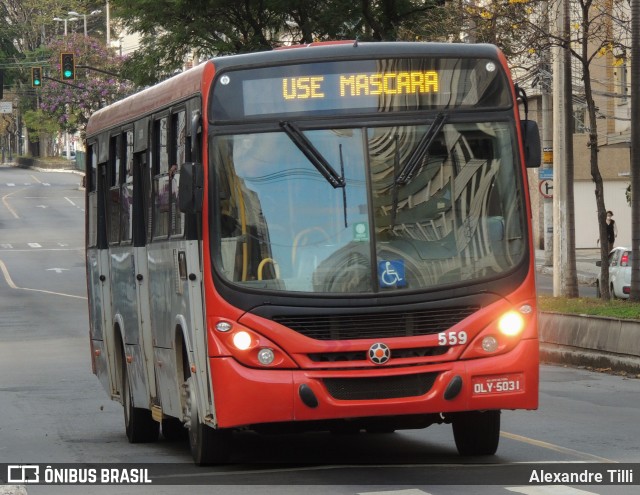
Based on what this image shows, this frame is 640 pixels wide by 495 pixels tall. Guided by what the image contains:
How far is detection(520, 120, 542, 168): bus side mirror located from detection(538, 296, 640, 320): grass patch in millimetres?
9373

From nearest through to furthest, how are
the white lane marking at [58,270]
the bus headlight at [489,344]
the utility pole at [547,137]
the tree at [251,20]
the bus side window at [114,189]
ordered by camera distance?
the bus headlight at [489,344] < the bus side window at [114,189] < the tree at [251,20] < the utility pole at [547,137] < the white lane marking at [58,270]

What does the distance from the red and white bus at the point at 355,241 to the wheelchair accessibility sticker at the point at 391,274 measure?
0.01 meters

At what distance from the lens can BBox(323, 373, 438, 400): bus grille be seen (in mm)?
10367

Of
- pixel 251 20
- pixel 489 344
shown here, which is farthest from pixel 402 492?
pixel 251 20

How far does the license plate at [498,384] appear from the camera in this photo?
1050 centimetres

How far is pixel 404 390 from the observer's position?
10.4 m

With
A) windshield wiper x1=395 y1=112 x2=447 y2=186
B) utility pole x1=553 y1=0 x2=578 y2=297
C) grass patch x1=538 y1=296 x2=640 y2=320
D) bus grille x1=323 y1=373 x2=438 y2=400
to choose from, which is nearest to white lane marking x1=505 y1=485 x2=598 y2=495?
bus grille x1=323 y1=373 x2=438 y2=400

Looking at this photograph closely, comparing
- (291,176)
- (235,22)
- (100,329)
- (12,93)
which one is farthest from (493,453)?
(12,93)

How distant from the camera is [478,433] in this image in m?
11.7

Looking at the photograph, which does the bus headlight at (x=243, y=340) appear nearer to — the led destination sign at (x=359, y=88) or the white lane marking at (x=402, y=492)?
the white lane marking at (x=402, y=492)

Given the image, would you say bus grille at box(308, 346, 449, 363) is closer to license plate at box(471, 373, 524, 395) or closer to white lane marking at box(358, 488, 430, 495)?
license plate at box(471, 373, 524, 395)

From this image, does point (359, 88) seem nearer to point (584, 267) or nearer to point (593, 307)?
point (593, 307)

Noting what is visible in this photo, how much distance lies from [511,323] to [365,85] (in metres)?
1.89

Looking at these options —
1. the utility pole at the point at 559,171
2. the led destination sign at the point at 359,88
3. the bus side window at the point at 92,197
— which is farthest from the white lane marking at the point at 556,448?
the utility pole at the point at 559,171
